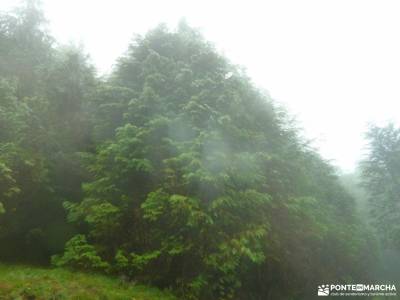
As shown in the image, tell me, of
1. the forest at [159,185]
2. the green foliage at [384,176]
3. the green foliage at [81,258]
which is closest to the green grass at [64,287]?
the forest at [159,185]

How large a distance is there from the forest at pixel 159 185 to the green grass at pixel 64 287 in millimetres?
59

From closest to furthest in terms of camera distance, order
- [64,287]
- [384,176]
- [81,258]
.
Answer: [64,287]
[81,258]
[384,176]

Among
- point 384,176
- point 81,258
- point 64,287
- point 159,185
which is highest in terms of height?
point 384,176

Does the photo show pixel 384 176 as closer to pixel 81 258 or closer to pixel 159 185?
pixel 159 185

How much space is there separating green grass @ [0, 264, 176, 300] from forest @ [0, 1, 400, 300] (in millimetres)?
59

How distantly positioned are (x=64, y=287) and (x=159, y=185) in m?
4.81

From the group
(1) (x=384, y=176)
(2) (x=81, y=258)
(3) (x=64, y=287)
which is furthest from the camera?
(1) (x=384, y=176)

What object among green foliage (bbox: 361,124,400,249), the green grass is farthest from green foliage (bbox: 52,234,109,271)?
green foliage (bbox: 361,124,400,249)

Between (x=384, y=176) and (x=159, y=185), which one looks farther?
(x=384, y=176)

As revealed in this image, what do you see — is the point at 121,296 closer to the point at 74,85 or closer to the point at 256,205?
the point at 256,205

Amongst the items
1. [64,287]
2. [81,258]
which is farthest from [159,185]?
[64,287]

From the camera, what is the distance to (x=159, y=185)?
12.3 metres

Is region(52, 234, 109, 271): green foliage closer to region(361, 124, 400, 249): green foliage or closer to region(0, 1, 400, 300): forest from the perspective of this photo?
region(0, 1, 400, 300): forest

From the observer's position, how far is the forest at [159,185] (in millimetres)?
10867
